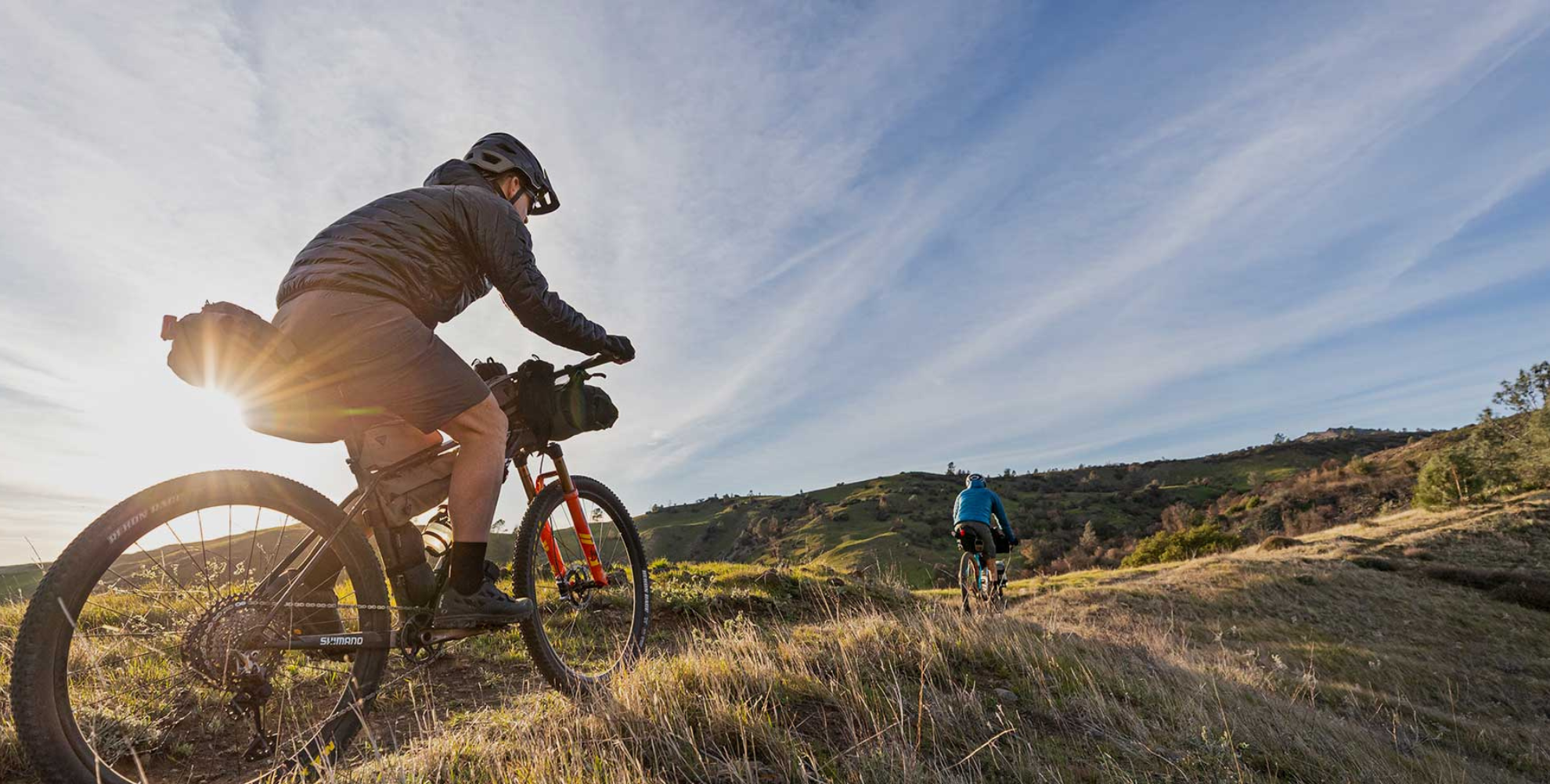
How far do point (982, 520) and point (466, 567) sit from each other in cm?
1087

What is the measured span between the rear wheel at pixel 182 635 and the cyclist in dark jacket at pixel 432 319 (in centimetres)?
A: 23

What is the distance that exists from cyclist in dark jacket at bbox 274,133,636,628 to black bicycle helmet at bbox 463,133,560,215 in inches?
4.3

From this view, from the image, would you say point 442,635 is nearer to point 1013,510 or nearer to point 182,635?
point 182,635

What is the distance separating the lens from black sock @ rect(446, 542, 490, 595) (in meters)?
2.82

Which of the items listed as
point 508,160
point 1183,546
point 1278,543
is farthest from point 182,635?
point 1183,546

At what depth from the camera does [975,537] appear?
12.2 metres

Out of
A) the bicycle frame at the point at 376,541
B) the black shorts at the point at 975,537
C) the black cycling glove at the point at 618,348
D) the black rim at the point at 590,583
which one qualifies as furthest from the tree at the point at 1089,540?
the bicycle frame at the point at 376,541

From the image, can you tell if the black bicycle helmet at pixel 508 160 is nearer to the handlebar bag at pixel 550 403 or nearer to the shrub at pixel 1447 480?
the handlebar bag at pixel 550 403

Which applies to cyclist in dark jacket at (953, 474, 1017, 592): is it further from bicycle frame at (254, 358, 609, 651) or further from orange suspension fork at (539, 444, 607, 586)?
bicycle frame at (254, 358, 609, 651)

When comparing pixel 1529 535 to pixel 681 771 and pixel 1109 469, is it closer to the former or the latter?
pixel 681 771

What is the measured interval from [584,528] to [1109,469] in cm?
11993

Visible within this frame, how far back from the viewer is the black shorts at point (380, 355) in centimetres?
247

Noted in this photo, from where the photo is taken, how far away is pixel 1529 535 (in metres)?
32.1

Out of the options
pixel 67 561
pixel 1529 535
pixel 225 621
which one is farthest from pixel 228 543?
pixel 1529 535
